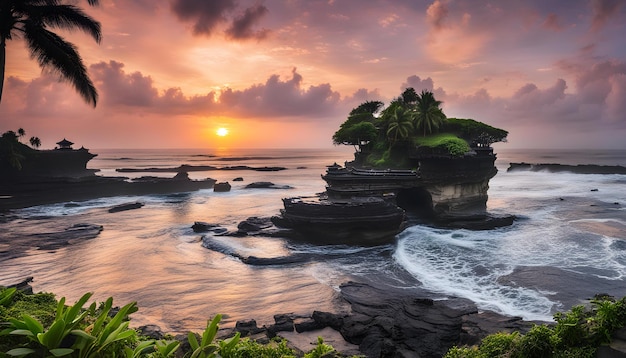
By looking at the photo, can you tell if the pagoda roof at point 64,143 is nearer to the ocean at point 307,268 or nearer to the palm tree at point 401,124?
the ocean at point 307,268

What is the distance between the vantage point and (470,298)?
18.6 m

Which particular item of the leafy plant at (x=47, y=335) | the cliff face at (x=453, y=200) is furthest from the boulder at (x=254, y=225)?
the leafy plant at (x=47, y=335)

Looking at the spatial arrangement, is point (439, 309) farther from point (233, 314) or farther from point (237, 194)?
point (237, 194)

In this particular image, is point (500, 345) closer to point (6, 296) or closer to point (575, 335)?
point (575, 335)

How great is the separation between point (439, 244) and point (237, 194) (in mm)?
46322

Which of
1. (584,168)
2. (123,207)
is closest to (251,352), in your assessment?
(123,207)

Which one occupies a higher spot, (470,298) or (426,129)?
(426,129)

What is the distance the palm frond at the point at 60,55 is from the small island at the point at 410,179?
823 inches

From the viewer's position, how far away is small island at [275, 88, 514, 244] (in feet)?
105

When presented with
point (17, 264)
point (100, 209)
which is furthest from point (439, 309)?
point (100, 209)

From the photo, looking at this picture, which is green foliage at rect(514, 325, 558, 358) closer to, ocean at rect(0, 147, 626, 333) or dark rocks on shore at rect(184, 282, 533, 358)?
dark rocks on shore at rect(184, 282, 533, 358)

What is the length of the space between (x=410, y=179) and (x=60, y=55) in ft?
114

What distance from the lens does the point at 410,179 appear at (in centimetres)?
4038

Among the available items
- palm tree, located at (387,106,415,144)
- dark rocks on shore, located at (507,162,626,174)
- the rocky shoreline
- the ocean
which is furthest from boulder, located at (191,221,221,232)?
dark rocks on shore, located at (507,162,626,174)
